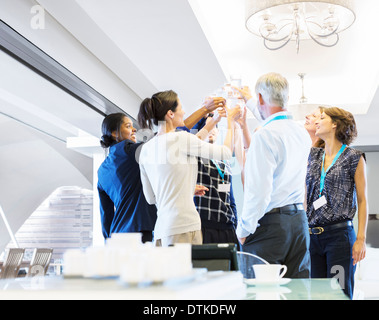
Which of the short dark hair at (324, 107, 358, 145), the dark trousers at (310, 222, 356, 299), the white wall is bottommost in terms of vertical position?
the dark trousers at (310, 222, 356, 299)

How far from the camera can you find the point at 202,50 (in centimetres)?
439

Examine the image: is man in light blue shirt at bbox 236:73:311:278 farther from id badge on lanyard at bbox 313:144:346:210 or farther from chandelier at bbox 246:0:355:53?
chandelier at bbox 246:0:355:53

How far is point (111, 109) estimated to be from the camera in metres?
5.16

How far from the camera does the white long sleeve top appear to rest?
2.04m

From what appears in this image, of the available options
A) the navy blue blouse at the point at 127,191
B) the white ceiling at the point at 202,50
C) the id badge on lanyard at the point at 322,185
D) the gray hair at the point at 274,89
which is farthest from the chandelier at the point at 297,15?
the navy blue blouse at the point at 127,191

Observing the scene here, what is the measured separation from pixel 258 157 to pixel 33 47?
208 centimetres

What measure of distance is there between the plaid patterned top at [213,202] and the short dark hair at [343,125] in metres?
0.76

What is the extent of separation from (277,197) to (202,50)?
2.54m

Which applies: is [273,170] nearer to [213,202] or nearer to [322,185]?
[213,202]

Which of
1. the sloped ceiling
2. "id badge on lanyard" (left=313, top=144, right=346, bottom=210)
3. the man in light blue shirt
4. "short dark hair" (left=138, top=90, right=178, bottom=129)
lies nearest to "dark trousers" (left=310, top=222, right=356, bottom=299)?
"id badge on lanyard" (left=313, top=144, right=346, bottom=210)

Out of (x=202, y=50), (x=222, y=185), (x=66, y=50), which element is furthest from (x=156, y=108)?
(x=202, y=50)

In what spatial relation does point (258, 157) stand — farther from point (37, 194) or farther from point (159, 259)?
point (37, 194)

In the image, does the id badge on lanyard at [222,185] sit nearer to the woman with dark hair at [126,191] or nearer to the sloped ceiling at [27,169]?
the woman with dark hair at [126,191]

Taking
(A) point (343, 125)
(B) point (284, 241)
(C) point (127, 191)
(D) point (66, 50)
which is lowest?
(B) point (284, 241)
